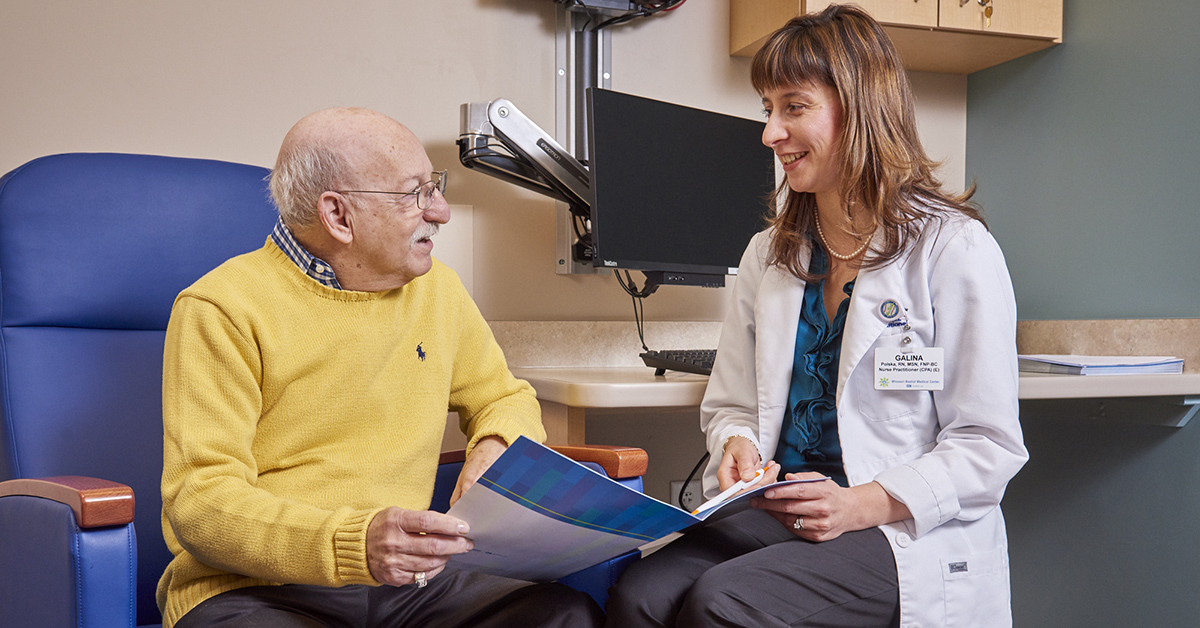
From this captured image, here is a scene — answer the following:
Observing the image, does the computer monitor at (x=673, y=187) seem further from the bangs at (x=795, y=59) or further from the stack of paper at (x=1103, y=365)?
the stack of paper at (x=1103, y=365)

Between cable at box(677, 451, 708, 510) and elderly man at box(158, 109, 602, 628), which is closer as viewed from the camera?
elderly man at box(158, 109, 602, 628)

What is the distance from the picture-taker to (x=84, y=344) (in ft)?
4.19

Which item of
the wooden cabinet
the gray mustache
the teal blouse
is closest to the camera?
the gray mustache

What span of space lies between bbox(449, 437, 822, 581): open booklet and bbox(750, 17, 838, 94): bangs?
593mm

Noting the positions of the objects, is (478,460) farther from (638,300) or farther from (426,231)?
(638,300)

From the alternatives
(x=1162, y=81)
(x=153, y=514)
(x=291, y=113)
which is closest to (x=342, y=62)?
(x=291, y=113)

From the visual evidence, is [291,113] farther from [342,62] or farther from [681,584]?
[681,584]

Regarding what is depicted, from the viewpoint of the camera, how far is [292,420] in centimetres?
107

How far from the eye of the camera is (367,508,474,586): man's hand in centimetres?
84

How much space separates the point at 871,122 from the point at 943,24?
918 millimetres

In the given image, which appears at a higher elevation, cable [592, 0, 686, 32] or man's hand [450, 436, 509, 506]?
cable [592, 0, 686, 32]

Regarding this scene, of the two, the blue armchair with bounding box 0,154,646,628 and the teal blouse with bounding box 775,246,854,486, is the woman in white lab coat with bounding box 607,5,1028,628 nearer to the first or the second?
the teal blouse with bounding box 775,246,854,486

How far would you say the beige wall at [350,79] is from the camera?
67.8 inches

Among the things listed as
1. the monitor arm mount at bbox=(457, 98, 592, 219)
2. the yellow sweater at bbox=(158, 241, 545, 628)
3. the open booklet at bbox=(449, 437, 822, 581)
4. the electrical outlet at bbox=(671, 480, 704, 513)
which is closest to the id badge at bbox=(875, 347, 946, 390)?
the open booklet at bbox=(449, 437, 822, 581)
